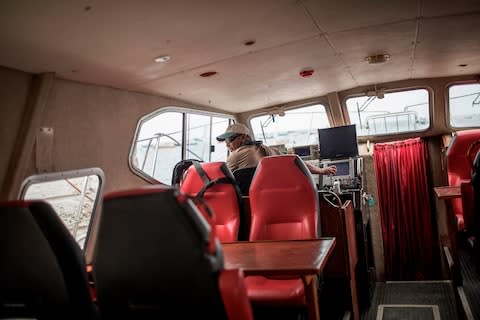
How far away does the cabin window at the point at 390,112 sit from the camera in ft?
19.4

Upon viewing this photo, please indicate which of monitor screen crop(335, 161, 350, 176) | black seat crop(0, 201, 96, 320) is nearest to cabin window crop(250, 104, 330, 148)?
monitor screen crop(335, 161, 350, 176)

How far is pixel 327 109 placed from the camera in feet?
20.4

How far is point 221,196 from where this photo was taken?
3.01m

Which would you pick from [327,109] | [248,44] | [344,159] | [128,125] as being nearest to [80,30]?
[248,44]

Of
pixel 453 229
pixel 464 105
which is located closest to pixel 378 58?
pixel 453 229

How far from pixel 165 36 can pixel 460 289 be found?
3.01 meters

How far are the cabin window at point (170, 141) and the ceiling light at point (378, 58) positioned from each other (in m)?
2.17

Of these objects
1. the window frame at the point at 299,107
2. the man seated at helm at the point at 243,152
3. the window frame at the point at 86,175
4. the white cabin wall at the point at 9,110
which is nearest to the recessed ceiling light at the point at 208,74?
the man seated at helm at the point at 243,152

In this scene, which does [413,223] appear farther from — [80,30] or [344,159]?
[80,30]

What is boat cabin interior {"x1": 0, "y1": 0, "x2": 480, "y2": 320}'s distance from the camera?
4.64 feet

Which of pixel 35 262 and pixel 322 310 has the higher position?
pixel 35 262

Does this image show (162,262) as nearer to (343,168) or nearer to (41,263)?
(41,263)

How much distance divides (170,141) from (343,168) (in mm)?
2180

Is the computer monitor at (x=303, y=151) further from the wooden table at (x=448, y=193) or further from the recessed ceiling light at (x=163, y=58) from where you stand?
the recessed ceiling light at (x=163, y=58)
